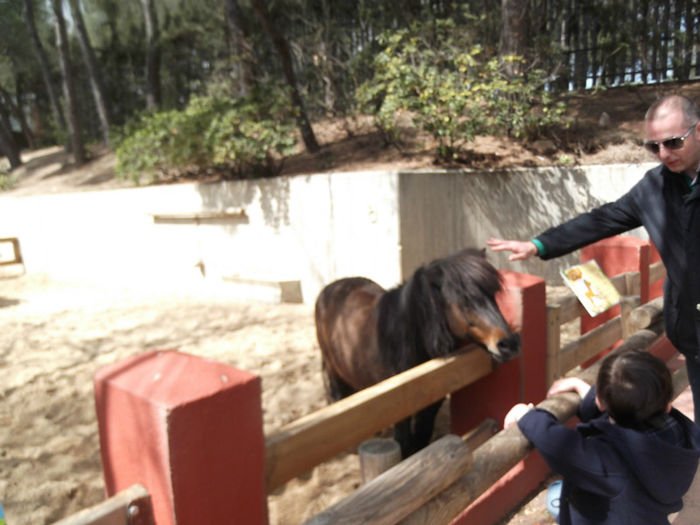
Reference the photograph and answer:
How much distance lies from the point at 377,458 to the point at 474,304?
924mm

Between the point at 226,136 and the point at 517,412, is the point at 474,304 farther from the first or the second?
the point at 226,136

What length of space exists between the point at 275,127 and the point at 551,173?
415cm

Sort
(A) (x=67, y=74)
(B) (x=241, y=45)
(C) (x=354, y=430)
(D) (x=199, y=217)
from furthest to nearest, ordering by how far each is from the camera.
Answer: (A) (x=67, y=74) → (B) (x=241, y=45) → (D) (x=199, y=217) → (C) (x=354, y=430)

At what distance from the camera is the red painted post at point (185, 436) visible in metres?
1.11

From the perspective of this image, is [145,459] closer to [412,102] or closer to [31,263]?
[412,102]

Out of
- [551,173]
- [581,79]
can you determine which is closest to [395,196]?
[551,173]

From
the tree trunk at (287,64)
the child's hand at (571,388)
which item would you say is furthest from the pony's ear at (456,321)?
the tree trunk at (287,64)

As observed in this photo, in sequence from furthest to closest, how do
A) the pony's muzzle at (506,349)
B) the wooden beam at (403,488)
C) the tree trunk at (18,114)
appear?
the tree trunk at (18,114) < the pony's muzzle at (506,349) < the wooden beam at (403,488)

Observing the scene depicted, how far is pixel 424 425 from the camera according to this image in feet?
9.50

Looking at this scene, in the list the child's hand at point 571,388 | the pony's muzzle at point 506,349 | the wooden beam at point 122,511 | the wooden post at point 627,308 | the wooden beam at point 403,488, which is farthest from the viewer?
the wooden post at point 627,308

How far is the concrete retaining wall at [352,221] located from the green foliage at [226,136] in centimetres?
56

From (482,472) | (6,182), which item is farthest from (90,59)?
(482,472)

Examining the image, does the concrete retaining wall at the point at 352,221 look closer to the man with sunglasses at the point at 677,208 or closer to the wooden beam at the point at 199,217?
the wooden beam at the point at 199,217

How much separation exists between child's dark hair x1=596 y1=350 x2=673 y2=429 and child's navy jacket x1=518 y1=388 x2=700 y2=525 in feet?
0.14
